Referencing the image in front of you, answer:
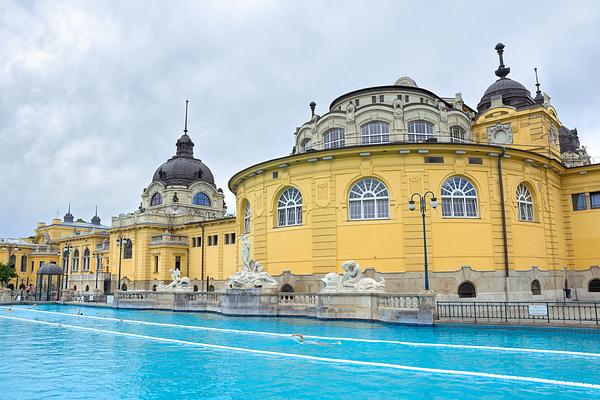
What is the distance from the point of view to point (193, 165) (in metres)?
63.9

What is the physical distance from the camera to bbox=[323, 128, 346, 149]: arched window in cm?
3225

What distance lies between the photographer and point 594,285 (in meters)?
30.4

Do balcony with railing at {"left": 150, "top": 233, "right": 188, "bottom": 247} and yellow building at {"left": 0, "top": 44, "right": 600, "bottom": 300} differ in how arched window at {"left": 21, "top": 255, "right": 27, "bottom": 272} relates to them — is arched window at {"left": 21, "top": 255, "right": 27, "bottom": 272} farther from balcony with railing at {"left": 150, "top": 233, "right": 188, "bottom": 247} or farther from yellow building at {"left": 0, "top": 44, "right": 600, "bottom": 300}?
yellow building at {"left": 0, "top": 44, "right": 600, "bottom": 300}

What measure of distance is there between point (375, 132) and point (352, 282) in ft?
42.5

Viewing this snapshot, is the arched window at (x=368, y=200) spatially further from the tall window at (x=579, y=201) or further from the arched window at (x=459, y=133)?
the tall window at (x=579, y=201)

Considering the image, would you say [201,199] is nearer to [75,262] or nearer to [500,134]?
[75,262]

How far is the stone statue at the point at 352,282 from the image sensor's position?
2123 centimetres

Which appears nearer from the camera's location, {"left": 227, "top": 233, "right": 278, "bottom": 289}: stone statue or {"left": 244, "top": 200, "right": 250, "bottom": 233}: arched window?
{"left": 227, "top": 233, "right": 278, "bottom": 289}: stone statue

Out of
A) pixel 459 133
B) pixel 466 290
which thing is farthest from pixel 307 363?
pixel 459 133

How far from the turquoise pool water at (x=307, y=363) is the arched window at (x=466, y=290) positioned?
8.00 m

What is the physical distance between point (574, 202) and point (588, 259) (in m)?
3.98

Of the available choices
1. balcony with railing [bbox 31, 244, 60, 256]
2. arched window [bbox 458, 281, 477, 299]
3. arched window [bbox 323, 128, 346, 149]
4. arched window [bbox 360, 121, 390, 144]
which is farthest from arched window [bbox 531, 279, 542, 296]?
balcony with railing [bbox 31, 244, 60, 256]

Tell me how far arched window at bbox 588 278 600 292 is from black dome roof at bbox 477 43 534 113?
13.7 meters


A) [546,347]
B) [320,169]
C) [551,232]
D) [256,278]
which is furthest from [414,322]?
[551,232]
